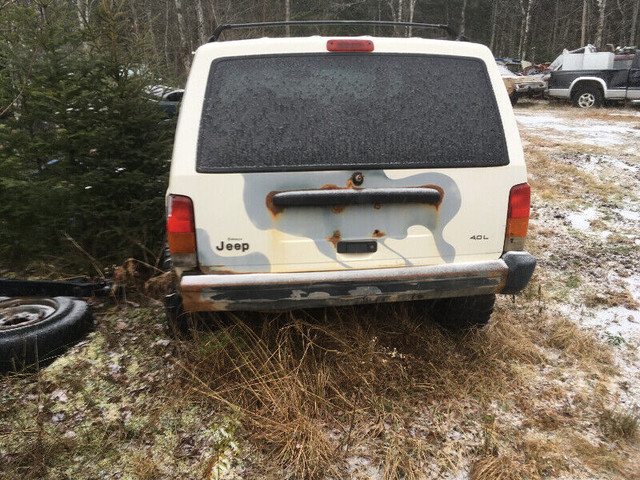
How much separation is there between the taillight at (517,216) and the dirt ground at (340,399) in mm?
834

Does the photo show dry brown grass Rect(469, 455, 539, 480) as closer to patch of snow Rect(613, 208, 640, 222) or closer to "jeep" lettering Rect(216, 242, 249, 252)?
"jeep" lettering Rect(216, 242, 249, 252)

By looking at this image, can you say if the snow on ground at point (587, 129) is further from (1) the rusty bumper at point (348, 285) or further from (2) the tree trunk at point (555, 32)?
(2) the tree trunk at point (555, 32)

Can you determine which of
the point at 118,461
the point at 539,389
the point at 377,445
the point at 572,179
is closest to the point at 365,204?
the point at 377,445

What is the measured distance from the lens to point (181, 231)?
2475 mm

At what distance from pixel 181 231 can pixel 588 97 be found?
17.0m

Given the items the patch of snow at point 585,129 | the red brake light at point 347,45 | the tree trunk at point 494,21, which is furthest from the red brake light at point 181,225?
the tree trunk at point 494,21

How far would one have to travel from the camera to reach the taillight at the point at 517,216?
270cm

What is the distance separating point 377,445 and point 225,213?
4.75ft

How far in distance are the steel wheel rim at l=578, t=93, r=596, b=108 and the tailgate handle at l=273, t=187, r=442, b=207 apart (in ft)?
52.5

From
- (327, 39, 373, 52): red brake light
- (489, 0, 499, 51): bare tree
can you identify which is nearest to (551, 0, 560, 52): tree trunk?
(489, 0, 499, 51): bare tree

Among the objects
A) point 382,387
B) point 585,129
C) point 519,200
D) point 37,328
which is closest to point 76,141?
point 37,328

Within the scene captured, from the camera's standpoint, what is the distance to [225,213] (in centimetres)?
248

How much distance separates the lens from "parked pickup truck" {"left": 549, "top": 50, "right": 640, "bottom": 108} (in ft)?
47.7

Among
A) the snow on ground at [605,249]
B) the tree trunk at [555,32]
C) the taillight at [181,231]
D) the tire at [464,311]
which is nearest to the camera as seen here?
the taillight at [181,231]
